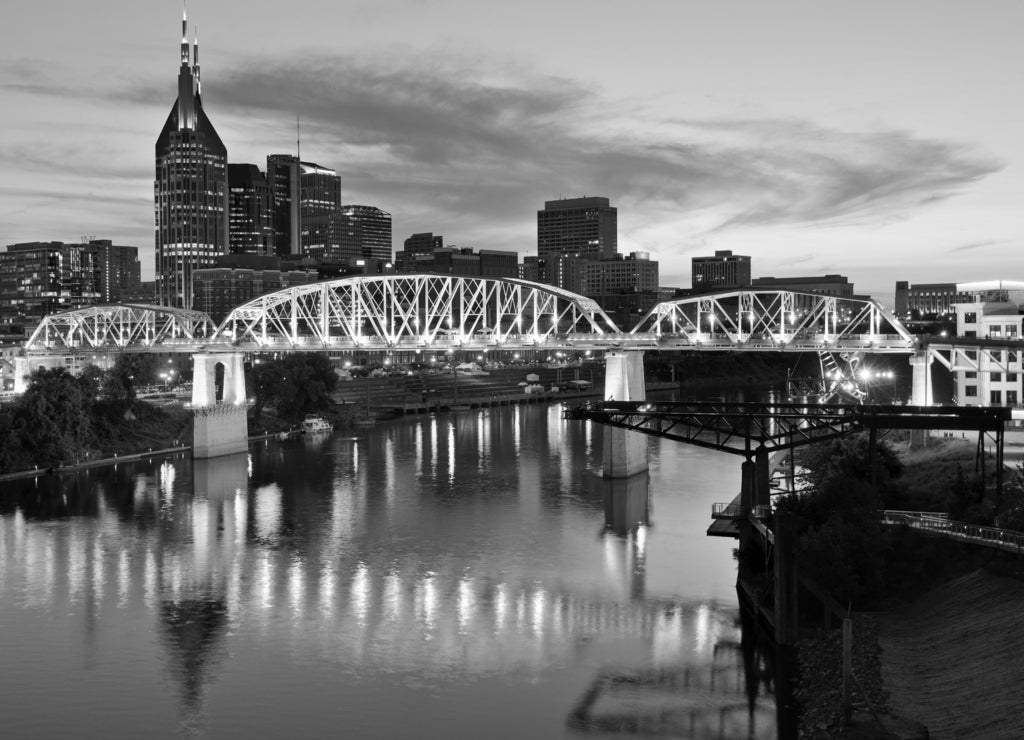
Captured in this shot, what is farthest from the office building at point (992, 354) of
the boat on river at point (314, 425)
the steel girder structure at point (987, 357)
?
the boat on river at point (314, 425)

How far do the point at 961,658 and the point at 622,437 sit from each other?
125 feet

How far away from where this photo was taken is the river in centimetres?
2856

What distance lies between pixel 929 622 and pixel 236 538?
3115 cm

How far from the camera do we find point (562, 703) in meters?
29.2

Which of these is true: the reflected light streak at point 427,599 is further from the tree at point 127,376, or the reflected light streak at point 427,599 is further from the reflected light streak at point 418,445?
the tree at point 127,376

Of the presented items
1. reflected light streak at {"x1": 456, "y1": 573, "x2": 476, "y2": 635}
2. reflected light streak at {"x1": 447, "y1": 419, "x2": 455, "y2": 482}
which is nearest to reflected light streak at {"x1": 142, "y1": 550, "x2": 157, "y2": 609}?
reflected light streak at {"x1": 456, "y1": 573, "x2": 476, "y2": 635}

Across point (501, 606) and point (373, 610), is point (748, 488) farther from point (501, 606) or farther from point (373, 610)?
point (373, 610)

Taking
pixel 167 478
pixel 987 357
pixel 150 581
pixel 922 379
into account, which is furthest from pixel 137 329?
pixel 987 357

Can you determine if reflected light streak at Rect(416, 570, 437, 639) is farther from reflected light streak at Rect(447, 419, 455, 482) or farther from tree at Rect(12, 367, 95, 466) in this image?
tree at Rect(12, 367, 95, 466)

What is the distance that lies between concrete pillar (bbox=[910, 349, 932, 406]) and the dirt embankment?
36.4 metres

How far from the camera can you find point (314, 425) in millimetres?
95500

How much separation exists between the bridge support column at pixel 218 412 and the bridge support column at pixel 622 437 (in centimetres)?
2806

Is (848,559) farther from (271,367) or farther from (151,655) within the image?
(271,367)

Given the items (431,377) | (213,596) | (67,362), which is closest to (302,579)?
(213,596)
